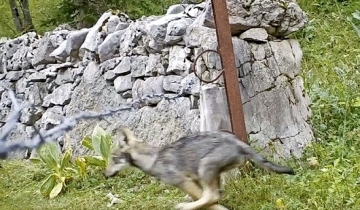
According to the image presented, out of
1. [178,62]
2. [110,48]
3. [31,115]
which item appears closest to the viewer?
[178,62]

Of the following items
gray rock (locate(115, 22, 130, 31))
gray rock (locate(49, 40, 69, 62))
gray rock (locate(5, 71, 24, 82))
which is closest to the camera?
gray rock (locate(115, 22, 130, 31))

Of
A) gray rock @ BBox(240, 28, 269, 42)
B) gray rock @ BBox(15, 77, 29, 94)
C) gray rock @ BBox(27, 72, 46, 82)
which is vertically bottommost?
gray rock @ BBox(15, 77, 29, 94)

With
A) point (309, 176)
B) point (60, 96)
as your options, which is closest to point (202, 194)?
point (309, 176)

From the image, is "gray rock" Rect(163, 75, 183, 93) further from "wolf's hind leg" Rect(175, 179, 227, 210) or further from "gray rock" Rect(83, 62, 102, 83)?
"wolf's hind leg" Rect(175, 179, 227, 210)

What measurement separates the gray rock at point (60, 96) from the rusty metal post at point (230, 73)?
128 inches

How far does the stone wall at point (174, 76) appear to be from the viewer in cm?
519

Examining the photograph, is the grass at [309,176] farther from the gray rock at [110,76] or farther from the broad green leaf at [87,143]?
the gray rock at [110,76]

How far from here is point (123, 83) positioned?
21.9ft

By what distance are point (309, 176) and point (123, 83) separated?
2.70m

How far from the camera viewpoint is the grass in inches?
164

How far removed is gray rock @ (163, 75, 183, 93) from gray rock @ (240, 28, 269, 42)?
85cm

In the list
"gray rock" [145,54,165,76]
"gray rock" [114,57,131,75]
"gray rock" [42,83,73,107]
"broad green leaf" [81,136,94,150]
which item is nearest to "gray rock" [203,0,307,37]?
"gray rock" [145,54,165,76]

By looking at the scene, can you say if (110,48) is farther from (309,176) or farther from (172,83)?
(309,176)

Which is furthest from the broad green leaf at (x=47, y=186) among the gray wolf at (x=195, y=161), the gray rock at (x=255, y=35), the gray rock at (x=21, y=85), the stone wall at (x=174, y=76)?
the gray rock at (x=21, y=85)
